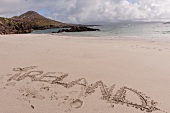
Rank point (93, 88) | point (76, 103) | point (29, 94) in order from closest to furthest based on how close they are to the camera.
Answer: point (76, 103)
point (29, 94)
point (93, 88)

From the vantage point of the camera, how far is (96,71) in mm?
6195

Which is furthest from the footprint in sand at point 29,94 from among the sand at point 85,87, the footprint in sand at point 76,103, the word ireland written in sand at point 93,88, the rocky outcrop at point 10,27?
the rocky outcrop at point 10,27

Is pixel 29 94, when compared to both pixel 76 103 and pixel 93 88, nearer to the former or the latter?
pixel 76 103

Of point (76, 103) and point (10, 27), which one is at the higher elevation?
point (10, 27)

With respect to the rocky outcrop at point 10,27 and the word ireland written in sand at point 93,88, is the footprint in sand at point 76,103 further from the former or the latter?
the rocky outcrop at point 10,27

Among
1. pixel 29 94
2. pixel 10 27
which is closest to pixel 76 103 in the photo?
pixel 29 94

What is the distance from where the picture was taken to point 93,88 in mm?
4762

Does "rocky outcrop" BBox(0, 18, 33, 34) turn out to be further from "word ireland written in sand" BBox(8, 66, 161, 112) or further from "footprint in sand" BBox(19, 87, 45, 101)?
"footprint in sand" BBox(19, 87, 45, 101)

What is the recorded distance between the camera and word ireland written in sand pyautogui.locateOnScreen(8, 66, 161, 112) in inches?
154

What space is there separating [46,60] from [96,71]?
2724 mm

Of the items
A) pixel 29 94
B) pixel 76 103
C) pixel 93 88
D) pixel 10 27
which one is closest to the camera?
pixel 76 103

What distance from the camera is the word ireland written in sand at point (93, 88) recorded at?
3.91 meters

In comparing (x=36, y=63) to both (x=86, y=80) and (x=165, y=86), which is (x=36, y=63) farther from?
(x=165, y=86)

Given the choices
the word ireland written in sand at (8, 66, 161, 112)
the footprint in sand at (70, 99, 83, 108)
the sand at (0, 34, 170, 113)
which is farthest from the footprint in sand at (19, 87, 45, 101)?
the footprint in sand at (70, 99, 83, 108)
